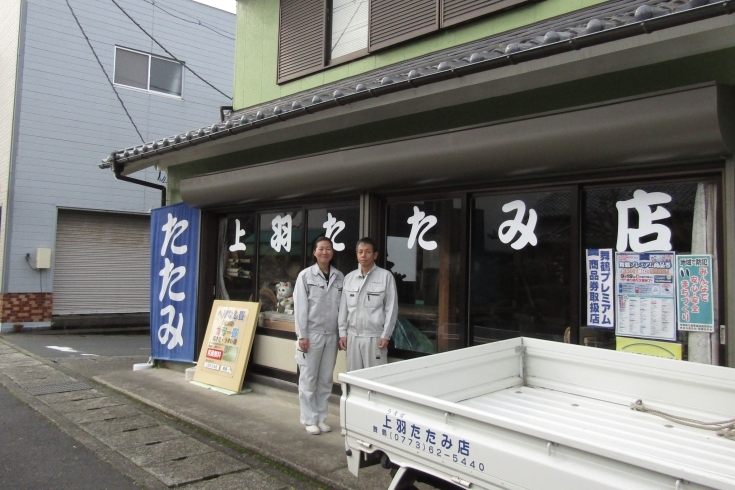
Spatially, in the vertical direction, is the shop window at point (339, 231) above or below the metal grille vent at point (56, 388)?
above

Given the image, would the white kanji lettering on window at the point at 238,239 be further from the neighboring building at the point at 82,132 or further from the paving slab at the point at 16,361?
the neighboring building at the point at 82,132

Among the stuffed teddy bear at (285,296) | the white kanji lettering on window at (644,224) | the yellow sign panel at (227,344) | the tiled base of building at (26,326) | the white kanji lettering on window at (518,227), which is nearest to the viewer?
the white kanji lettering on window at (644,224)

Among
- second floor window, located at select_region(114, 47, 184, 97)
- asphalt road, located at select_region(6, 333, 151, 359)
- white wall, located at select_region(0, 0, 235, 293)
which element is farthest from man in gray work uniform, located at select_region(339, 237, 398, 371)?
second floor window, located at select_region(114, 47, 184, 97)

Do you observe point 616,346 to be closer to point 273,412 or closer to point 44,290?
point 273,412

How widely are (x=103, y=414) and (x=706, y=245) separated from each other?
20.3ft

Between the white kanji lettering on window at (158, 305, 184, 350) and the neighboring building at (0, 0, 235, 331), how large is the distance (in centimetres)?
719

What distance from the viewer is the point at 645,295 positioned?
410cm

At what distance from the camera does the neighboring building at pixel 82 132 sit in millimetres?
13719

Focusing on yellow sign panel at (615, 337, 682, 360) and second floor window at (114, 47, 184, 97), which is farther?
second floor window at (114, 47, 184, 97)

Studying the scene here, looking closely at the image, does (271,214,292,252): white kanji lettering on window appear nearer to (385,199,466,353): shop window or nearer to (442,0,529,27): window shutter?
(385,199,466,353): shop window

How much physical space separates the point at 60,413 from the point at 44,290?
900 centimetres

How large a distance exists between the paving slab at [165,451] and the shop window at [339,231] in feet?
7.99

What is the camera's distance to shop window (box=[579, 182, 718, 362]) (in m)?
3.91

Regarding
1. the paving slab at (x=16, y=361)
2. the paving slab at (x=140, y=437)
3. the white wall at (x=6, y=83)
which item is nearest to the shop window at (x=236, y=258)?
the paving slab at (x=140, y=437)
